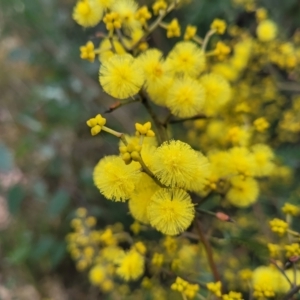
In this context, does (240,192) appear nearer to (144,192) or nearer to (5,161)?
(144,192)

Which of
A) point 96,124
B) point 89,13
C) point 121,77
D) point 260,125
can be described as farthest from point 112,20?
point 260,125

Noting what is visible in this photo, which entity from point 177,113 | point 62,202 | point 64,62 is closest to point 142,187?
point 177,113

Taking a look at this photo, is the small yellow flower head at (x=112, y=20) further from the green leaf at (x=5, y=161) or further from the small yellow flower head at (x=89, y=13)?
the green leaf at (x=5, y=161)

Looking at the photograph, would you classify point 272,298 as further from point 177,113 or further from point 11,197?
point 11,197

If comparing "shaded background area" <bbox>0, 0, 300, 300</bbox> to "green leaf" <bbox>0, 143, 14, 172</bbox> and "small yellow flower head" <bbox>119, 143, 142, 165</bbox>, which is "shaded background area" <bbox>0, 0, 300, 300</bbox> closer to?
"green leaf" <bbox>0, 143, 14, 172</bbox>

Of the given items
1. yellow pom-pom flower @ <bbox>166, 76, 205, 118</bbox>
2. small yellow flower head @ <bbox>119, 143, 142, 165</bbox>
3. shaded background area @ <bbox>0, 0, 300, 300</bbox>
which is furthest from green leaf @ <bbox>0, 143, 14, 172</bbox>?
small yellow flower head @ <bbox>119, 143, 142, 165</bbox>

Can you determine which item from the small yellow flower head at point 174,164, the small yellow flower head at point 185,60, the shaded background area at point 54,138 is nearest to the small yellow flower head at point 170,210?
the small yellow flower head at point 174,164
